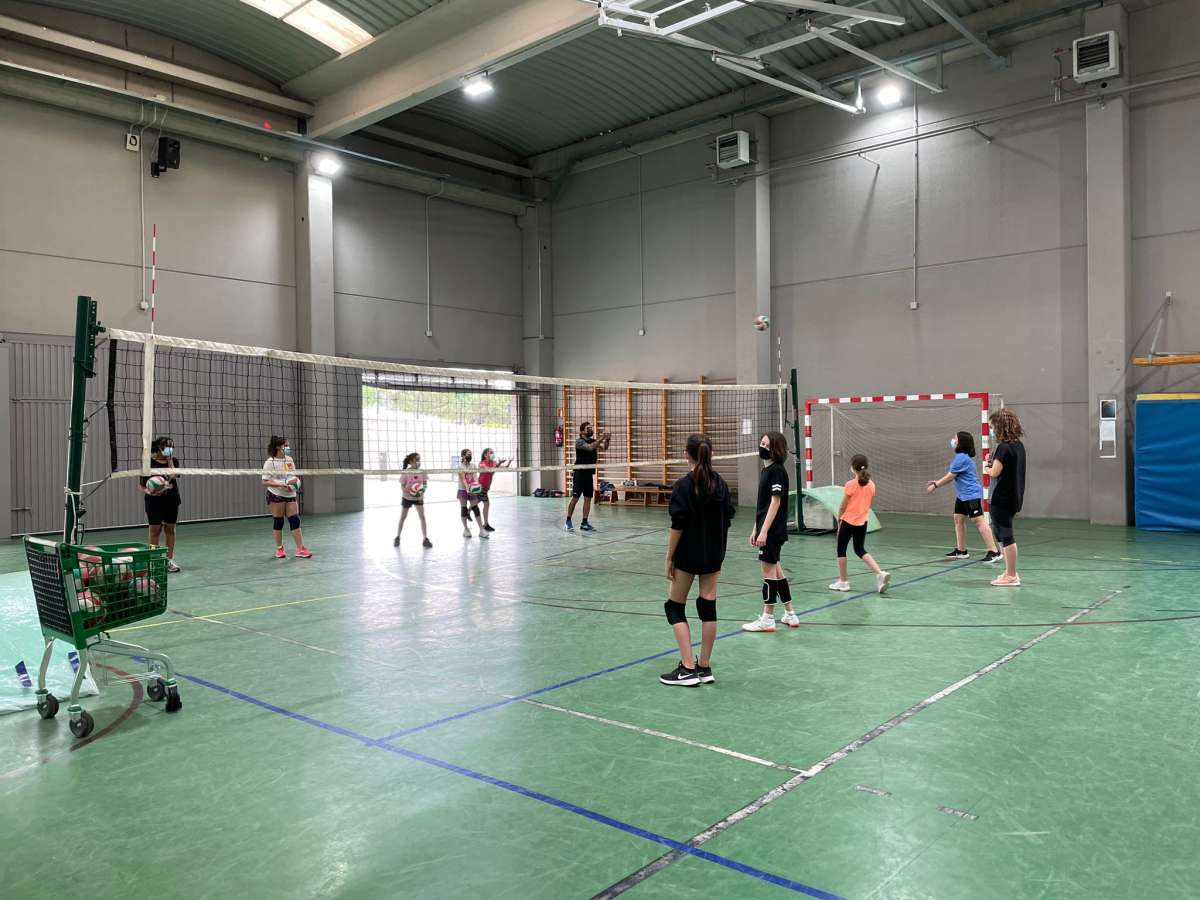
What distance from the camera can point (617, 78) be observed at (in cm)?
1630

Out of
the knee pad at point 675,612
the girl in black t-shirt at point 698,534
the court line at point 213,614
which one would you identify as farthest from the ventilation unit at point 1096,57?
the court line at point 213,614

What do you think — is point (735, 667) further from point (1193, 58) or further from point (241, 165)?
point (241, 165)

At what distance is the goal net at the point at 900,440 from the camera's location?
1456 cm

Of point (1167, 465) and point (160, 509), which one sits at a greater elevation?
point (1167, 465)

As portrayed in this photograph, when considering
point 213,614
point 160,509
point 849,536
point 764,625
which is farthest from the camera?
point 160,509

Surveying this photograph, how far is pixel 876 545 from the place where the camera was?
11352 millimetres

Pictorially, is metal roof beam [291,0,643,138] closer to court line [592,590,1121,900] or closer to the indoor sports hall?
the indoor sports hall

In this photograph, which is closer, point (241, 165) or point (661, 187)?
point (241, 165)

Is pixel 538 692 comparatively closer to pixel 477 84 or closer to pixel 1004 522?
pixel 1004 522

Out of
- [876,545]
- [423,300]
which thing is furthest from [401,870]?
[423,300]

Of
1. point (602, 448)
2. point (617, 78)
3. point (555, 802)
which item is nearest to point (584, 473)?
point (602, 448)

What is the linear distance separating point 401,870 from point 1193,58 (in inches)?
603

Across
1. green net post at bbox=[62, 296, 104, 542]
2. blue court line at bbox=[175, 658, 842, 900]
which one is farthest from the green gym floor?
green net post at bbox=[62, 296, 104, 542]

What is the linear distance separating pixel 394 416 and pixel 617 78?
8773mm
